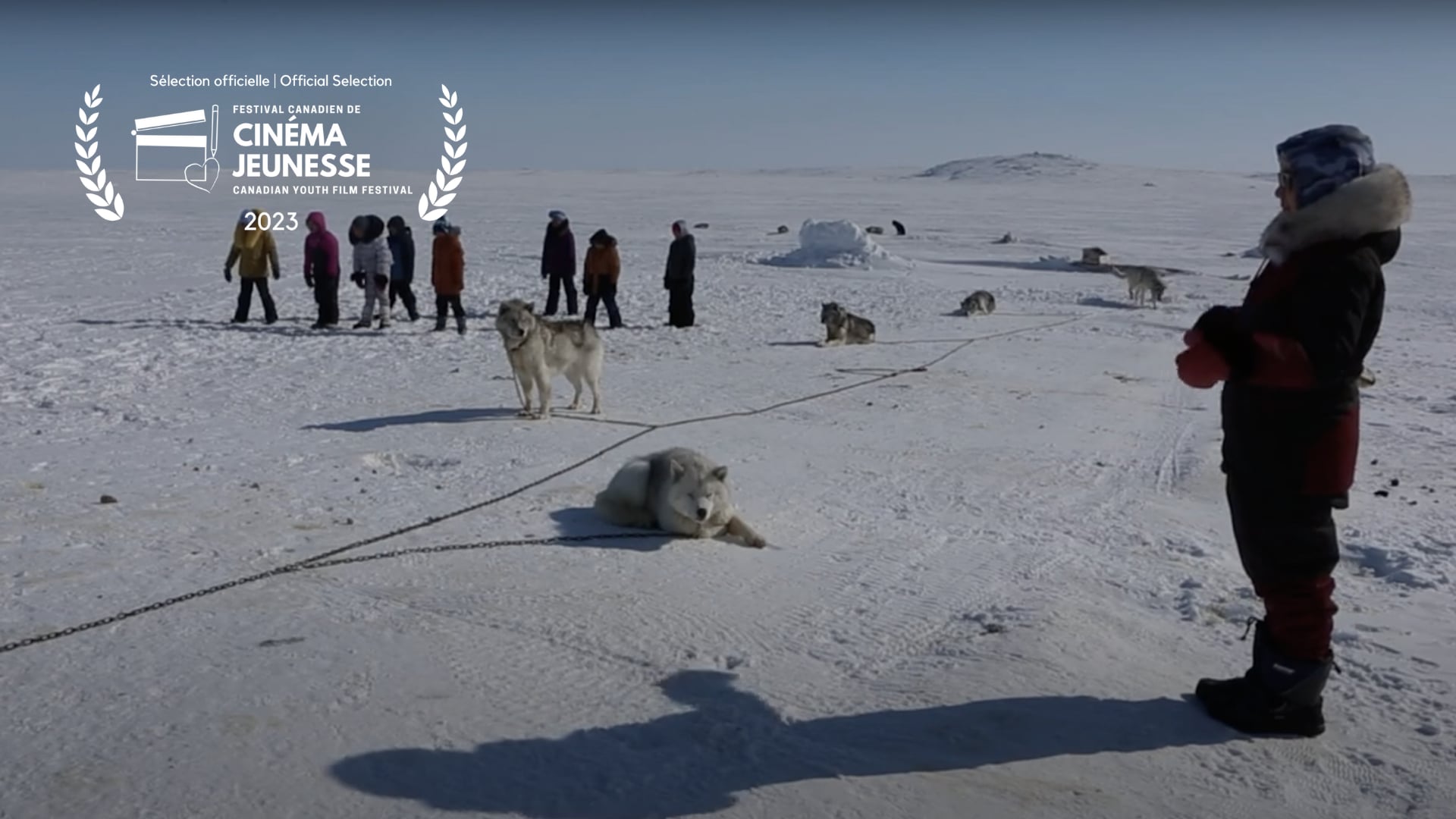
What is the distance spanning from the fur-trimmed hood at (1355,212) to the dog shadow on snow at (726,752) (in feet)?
5.11

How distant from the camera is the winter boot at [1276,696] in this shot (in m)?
3.73

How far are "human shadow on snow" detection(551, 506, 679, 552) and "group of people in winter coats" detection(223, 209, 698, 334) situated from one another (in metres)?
8.55

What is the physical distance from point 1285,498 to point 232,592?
406 centimetres

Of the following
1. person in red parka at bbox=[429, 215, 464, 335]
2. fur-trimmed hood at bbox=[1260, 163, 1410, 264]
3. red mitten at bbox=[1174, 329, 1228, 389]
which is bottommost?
person in red parka at bbox=[429, 215, 464, 335]

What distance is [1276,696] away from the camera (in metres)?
3.75

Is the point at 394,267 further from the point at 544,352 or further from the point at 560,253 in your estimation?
the point at 544,352

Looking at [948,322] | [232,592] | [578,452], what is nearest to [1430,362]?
[948,322]

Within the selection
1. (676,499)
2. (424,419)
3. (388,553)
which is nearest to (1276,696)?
(676,499)

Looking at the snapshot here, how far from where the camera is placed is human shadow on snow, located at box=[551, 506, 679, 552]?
238 inches

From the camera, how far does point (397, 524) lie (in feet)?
20.9

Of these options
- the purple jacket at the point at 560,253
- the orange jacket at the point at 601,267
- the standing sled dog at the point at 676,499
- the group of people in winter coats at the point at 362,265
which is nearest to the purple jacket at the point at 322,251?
the group of people in winter coats at the point at 362,265

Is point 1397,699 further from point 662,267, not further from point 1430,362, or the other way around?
point 662,267

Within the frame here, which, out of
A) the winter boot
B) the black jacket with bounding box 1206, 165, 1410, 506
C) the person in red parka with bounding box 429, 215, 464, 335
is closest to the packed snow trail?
the winter boot

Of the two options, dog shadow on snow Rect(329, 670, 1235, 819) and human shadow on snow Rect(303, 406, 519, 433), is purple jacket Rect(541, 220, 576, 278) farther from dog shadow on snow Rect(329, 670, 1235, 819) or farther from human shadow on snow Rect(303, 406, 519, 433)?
dog shadow on snow Rect(329, 670, 1235, 819)
